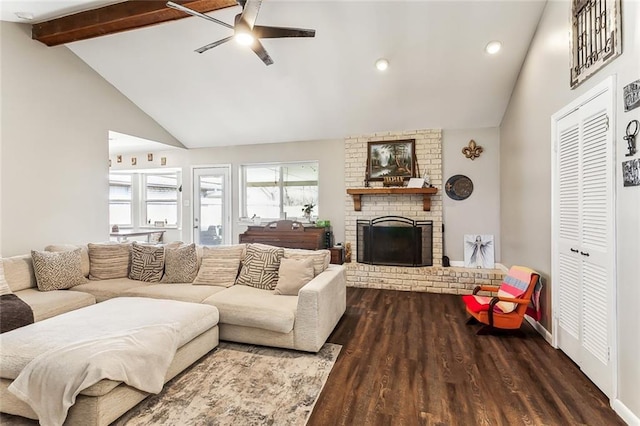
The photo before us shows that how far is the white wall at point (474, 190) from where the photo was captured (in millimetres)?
5008

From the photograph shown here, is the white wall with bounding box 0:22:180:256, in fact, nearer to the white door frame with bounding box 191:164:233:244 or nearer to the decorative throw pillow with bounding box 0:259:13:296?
the decorative throw pillow with bounding box 0:259:13:296

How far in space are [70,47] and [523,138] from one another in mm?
6244

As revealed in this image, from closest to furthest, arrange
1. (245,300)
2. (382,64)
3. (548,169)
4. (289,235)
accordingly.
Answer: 1. (245,300)
2. (548,169)
3. (382,64)
4. (289,235)

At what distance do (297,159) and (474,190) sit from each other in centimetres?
324

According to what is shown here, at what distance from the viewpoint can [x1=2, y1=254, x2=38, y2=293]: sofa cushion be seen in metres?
3.20

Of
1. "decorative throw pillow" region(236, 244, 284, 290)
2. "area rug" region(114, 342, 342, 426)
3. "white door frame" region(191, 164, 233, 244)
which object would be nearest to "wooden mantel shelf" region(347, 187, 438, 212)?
"decorative throw pillow" region(236, 244, 284, 290)

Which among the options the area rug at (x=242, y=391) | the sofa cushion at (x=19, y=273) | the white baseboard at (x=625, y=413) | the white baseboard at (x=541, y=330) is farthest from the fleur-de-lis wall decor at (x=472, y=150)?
the sofa cushion at (x=19, y=273)

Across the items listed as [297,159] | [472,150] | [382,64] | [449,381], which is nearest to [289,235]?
[297,159]

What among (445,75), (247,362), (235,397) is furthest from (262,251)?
(445,75)

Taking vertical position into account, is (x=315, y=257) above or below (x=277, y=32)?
below

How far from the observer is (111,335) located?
2039mm

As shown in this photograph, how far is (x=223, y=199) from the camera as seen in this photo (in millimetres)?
6629

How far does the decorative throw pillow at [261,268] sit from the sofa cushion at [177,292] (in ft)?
1.00

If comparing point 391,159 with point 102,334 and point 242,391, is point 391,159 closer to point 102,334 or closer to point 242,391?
point 242,391
